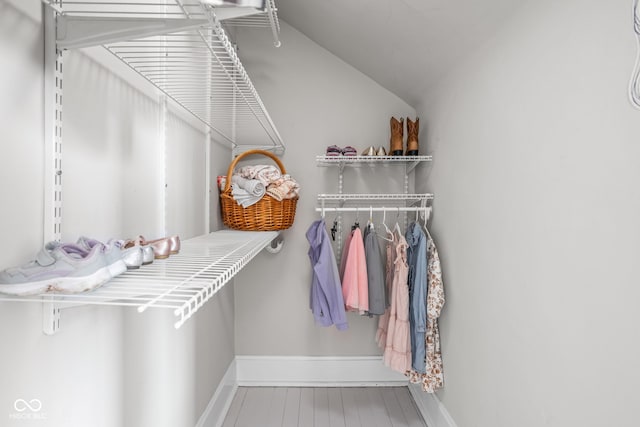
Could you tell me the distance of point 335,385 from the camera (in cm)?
230

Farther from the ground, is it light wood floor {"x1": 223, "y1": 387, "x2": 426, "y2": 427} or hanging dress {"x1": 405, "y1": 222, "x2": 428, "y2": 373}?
hanging dress {"x1": 405, "y1": 222, "x2": 428, "y2": 373}

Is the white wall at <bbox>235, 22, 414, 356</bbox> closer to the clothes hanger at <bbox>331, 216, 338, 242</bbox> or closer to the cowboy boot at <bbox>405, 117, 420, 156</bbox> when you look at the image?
the clothes hanger at <bbox>331, 216, 338, 242</bbox>

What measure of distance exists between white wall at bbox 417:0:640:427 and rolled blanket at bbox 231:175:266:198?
961 mm

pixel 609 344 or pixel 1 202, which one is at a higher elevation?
pixel 1 202

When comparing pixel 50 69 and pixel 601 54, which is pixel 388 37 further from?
pixel 50 69

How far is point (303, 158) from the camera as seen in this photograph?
7.62ft

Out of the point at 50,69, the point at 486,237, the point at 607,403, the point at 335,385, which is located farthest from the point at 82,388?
the point at 335,385

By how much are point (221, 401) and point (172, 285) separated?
5.29 ft

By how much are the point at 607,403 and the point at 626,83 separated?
724 mm

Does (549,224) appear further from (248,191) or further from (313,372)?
(313,372)

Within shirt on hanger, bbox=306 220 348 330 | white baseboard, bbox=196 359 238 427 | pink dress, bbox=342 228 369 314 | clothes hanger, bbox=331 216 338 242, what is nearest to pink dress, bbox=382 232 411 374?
pink dress, bbox=342 228 369 314

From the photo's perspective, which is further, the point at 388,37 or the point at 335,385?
the point at 335,385

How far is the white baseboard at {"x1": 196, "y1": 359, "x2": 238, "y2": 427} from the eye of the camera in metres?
1.73

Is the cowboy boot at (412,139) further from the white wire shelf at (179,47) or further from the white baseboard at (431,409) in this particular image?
the white baseboard at (431,409)
